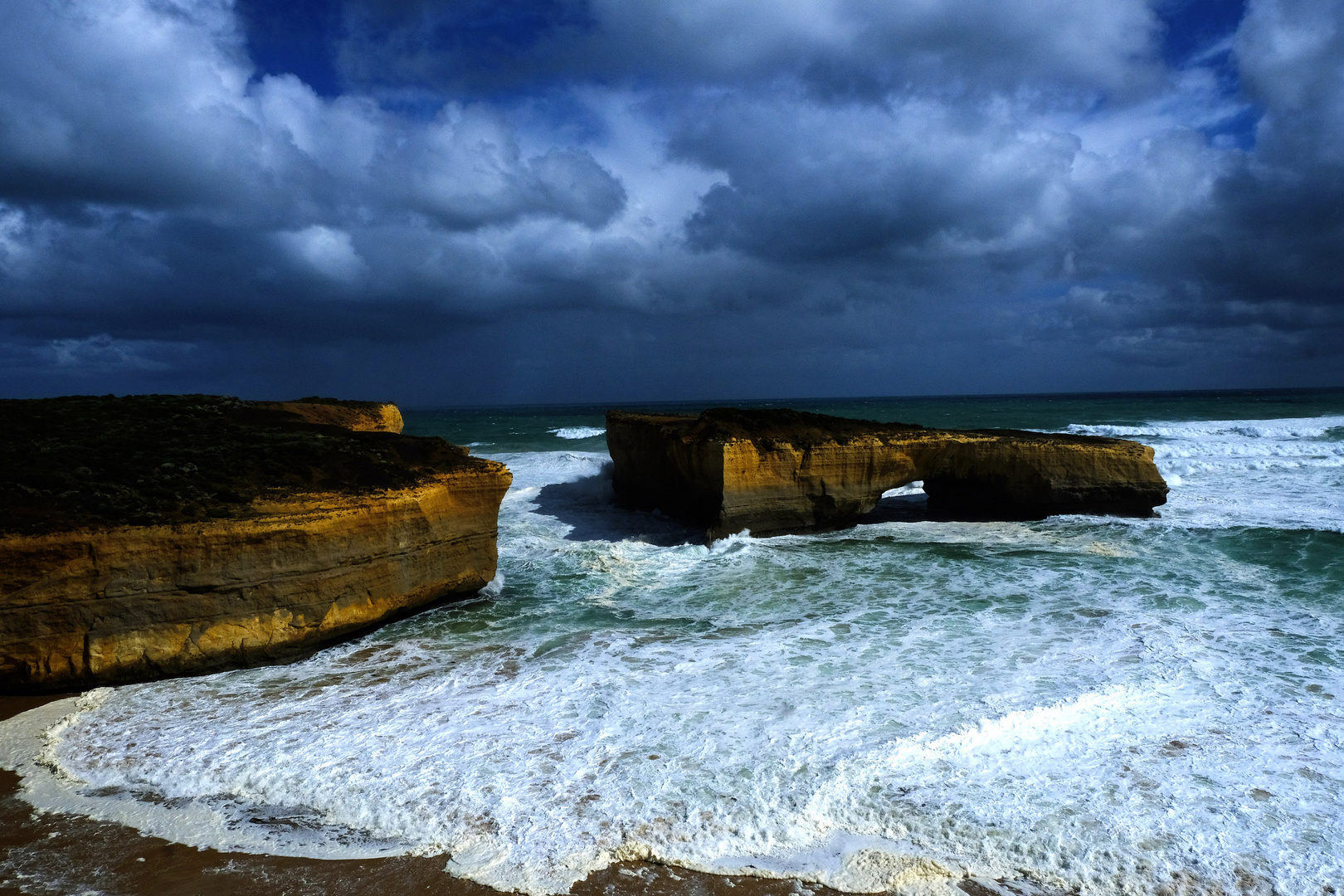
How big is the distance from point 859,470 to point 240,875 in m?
10.6

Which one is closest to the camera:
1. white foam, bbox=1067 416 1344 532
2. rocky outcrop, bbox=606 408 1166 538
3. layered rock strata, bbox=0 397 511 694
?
layered rock strata, bbox=0 397 511 694

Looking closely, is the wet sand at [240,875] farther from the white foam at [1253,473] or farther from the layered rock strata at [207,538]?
the white foam at [1253,473]

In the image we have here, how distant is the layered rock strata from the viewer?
587 centimetres

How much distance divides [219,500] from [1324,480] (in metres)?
21.8

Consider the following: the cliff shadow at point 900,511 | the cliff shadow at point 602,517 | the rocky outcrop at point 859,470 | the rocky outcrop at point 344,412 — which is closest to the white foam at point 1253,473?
the rocky outcrop at point 859,470

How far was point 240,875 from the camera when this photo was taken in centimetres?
381

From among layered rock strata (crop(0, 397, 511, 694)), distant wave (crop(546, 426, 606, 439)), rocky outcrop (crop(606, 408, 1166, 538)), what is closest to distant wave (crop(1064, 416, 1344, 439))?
rocky outcrop (crop(606, 408, 1166, 538))

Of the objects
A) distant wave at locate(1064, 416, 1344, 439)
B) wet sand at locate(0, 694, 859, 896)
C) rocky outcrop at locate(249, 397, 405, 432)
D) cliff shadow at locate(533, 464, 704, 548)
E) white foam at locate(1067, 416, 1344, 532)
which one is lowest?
wet sand at locate(0, 694, 859, 896)

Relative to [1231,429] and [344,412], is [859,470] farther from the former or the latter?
[1231,429]

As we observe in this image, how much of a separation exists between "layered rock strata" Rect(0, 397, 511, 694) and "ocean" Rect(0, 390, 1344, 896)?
356mm

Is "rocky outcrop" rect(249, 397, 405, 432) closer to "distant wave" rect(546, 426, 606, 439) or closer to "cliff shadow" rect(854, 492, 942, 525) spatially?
"cliff shadow" rect(854, 492, 942, 525)

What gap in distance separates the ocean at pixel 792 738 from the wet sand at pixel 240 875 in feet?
0.29

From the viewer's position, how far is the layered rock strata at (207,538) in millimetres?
5867

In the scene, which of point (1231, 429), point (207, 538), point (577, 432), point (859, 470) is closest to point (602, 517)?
point (859, 470)
